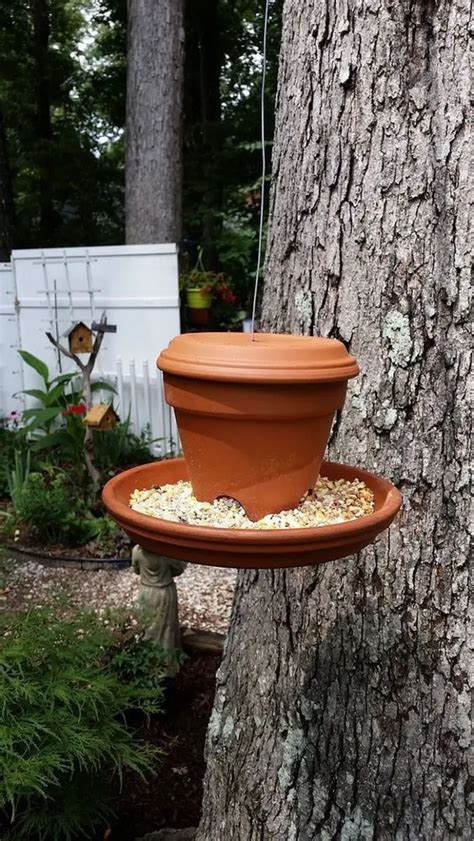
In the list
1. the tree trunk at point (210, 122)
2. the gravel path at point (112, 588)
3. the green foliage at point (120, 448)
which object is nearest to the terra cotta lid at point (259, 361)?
the gravel path at point (112, 588)

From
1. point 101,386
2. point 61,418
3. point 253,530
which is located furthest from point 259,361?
point 61,418

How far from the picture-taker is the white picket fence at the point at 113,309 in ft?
16.4

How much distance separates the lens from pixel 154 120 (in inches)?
205

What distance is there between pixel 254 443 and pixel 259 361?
0.14 metres

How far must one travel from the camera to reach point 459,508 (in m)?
1.28

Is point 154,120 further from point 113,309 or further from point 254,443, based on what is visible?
point 254,443

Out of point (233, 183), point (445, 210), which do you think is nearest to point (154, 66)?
point (233, 183)

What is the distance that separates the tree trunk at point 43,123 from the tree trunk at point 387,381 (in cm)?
1026

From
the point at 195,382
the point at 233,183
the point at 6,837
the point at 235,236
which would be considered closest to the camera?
the point at 195,382

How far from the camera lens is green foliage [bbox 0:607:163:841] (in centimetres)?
159

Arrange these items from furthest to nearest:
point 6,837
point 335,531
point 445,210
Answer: point 6,837
point 445,210
point 335,531

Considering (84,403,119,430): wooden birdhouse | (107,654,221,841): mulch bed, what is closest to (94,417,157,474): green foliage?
(84,403,119,430): wooden birdhouse

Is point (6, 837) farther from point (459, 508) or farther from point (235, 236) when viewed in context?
point (235, 236)

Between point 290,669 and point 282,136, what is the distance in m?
1.16
